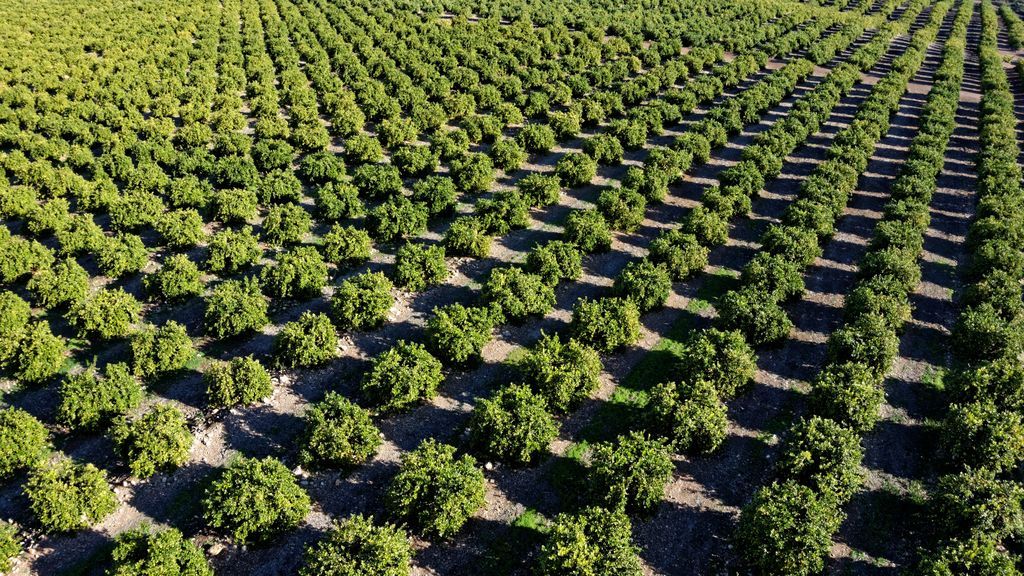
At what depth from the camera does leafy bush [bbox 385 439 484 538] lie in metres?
23.3

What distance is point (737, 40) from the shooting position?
300 ft

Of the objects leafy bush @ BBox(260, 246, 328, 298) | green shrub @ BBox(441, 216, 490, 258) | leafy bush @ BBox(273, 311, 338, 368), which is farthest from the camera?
green shrub @ BBox(441, 216, 490, 258)

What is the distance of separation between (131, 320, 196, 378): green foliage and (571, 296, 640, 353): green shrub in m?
20.7

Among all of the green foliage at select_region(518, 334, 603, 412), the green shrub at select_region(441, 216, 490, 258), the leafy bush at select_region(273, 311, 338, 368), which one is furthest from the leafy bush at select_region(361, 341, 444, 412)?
the green shrub at select_region(441, 216, 490, 258)

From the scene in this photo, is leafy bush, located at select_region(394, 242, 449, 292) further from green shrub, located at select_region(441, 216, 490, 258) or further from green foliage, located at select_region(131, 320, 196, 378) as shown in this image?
green foliage, located at select_region(131, 320, 196, 378)

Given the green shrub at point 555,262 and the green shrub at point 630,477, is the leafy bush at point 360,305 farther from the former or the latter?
the green shrub at point 630,477

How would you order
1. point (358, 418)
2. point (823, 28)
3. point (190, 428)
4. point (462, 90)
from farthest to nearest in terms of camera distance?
point (823, 28) → point (462, 90) → point (190, 428) → point (358, 418)

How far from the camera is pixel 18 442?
2522cm

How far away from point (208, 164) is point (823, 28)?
339ft

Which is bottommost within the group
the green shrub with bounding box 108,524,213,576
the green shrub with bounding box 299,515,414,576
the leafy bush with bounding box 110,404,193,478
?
the green shrub with bounding box 299,515,414,576

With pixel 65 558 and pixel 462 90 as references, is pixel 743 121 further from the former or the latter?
pixel 65 558

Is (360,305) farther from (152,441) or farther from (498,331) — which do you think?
(152,441)

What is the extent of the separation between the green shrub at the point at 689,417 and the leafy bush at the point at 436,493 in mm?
8823

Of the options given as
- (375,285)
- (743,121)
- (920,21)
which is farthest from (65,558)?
(920,21)
